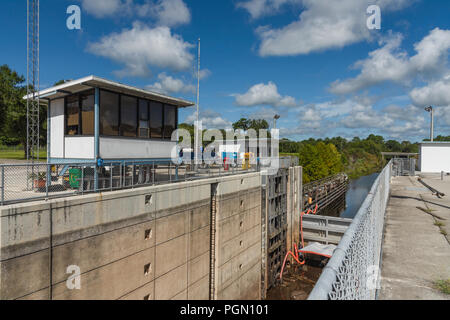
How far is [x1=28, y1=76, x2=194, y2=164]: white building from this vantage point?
11.4 m

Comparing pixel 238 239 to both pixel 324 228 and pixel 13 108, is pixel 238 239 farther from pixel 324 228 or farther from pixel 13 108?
pixel 13 108

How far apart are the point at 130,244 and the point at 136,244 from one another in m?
0.29

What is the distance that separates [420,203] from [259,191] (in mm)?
12326

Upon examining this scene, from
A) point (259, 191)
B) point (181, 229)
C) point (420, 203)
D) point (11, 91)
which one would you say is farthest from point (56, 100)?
point (11, 91)

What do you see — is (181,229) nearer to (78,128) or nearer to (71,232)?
(71,232)

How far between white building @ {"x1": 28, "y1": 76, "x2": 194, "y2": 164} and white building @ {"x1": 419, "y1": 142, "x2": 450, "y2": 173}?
22115 millimetres

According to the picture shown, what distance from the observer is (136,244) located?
1003 centimetres

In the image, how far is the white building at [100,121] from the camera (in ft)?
37.3

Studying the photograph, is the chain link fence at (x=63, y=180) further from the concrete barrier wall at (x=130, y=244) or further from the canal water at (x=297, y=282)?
the canal water at (x=297, y=282)

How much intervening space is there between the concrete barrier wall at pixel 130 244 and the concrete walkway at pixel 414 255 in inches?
314

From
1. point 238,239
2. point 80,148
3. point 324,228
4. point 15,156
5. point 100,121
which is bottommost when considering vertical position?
point 324,228

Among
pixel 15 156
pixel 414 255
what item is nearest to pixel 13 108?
pixel 15 156

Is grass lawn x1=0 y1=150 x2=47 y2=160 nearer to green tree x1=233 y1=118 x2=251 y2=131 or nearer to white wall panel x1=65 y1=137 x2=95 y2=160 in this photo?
white wall panel x1=65 y1=137 x2=95 y2=160

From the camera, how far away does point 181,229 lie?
1245 centimetres
